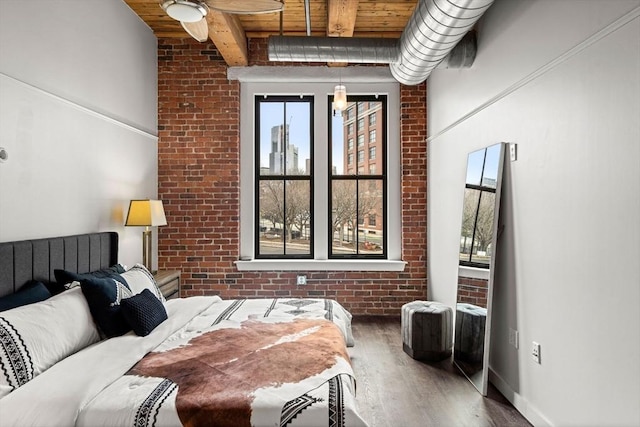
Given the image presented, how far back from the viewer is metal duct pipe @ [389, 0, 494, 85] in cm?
269

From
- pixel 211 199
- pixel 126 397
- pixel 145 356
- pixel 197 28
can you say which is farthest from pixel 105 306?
pixel 211 199

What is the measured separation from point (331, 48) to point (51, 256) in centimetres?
288

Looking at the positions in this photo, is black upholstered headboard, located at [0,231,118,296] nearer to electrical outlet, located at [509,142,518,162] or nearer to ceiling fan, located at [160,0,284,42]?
ceiling fan, located at [160,0,284,42]

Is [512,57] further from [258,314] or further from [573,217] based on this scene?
[258,314]

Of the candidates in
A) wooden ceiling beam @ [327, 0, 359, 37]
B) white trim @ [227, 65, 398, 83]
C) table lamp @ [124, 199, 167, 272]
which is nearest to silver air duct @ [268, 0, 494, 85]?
wooden ceiling beam @ [327, 0, 359, 37]

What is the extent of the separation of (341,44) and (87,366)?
128 inches

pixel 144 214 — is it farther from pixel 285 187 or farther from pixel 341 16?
pixel 341 16

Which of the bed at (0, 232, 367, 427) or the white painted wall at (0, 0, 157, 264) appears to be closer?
the bed at (0, 232, 367, 427)

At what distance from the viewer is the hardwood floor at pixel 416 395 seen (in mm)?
2735

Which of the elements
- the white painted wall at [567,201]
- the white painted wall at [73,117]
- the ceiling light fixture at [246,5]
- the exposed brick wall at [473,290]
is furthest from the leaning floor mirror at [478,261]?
the white painted wall at [73,117]

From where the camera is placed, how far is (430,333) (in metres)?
3.78

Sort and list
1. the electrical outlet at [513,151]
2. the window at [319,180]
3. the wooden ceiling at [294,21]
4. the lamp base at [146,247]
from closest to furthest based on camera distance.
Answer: the electrical outlet at [513,151] < the wooden ceiling at [294,21] < the lamp base at [146,247] < the window at [319,180]

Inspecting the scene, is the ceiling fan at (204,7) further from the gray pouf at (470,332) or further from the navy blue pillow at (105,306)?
the gray pouf at (470,332)

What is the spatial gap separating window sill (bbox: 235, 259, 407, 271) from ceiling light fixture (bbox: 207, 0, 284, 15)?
3081mm
